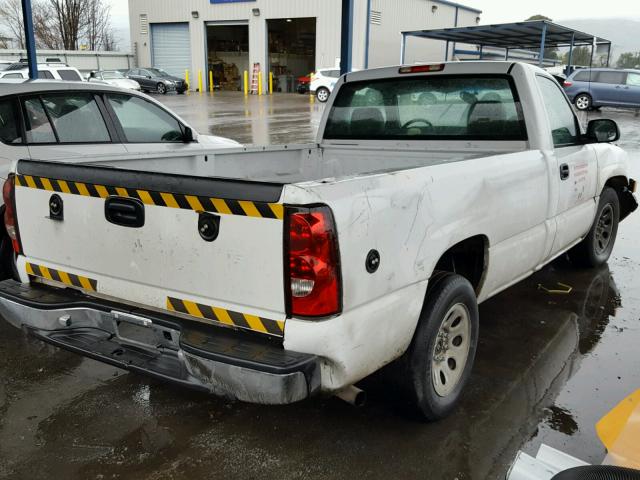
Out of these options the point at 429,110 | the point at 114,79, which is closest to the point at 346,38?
the point at 429,110

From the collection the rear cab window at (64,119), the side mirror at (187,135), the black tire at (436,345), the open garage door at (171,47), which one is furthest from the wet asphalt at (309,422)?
the open garage door at (171,47)

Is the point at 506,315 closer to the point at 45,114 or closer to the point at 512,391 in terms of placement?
the point at 512,391

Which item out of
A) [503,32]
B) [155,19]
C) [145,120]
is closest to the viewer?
[145,120]

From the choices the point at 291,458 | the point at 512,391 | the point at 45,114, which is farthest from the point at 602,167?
the point at 45,114

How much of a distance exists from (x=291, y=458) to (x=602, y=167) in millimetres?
3734

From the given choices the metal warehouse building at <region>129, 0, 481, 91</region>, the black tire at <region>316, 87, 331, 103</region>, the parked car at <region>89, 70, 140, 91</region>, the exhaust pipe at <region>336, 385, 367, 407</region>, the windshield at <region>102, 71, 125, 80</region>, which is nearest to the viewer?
the exhaust pipe at <region>336, 385, 367, 407</region>

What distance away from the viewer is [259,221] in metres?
2.33

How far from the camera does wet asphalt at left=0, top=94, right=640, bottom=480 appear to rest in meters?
2.77

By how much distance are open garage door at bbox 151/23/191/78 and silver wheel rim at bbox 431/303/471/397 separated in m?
42.5

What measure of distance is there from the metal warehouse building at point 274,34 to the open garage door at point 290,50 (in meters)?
0.07

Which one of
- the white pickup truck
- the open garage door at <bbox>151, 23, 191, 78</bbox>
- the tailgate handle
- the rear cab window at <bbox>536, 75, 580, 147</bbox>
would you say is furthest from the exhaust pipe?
the open garage door at <bbox>151, 23, 191, 78</bbox>

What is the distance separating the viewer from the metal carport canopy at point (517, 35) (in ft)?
98.8

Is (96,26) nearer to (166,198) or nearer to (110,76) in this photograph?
(110,76)

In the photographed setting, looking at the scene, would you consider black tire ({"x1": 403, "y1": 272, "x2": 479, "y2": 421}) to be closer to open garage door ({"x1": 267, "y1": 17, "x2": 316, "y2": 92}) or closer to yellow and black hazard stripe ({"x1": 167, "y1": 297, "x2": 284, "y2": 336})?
yellow and black hazard stripe ({"x1": 167, "y1": 297, "x2": 284, "y2": 336})
